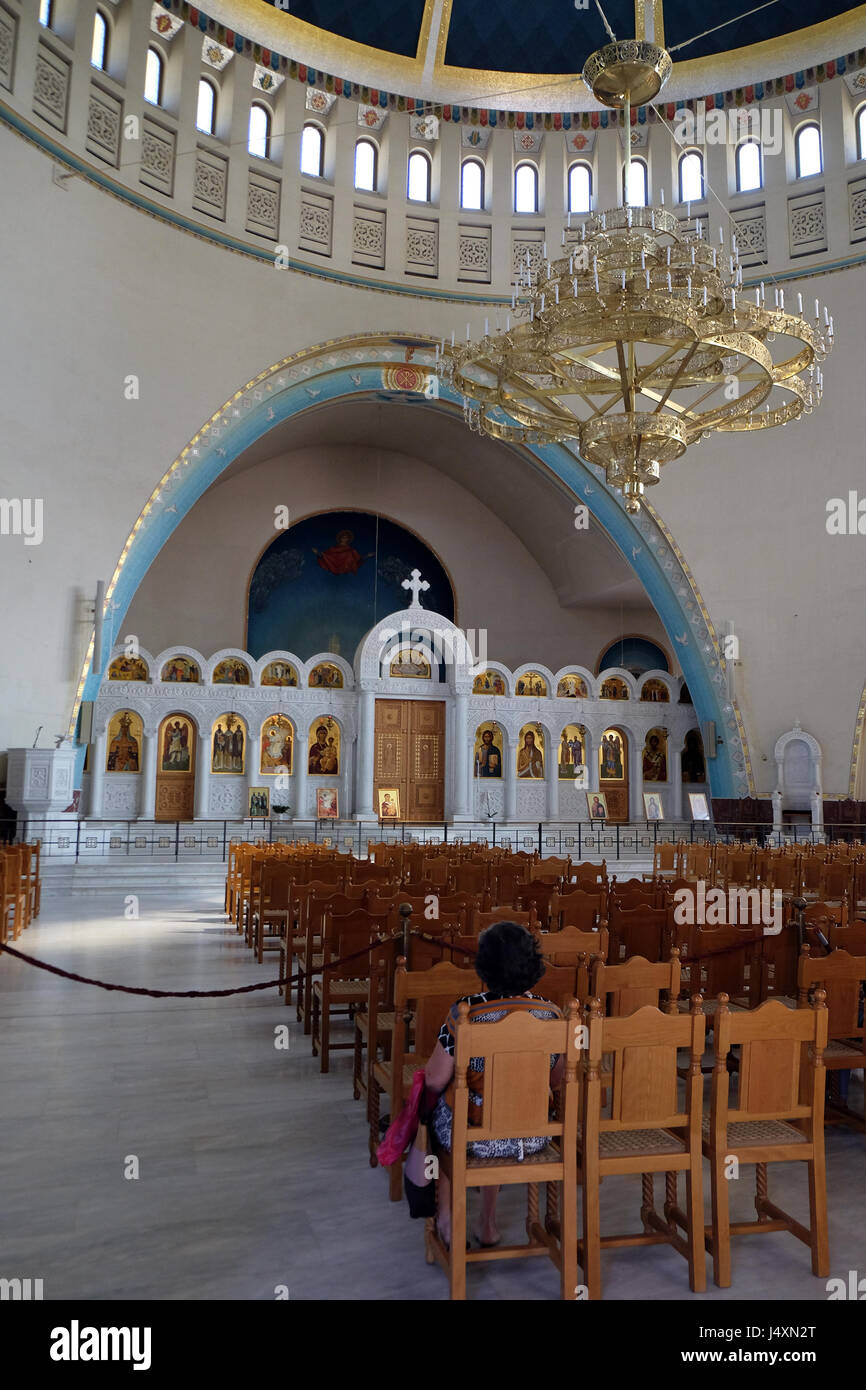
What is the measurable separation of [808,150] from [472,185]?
665cm

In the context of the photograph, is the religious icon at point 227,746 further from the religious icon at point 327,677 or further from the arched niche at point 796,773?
the arched niche at point 796,773

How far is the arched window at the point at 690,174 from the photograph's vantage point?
779 inches

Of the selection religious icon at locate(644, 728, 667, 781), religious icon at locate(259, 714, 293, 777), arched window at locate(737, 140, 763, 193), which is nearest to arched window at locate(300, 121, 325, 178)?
arched window at locate(737, 140, 763, 193)

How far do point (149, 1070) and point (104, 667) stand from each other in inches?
459

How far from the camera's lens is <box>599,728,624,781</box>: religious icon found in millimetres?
21984

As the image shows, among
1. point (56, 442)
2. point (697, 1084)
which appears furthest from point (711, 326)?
point (56, 442)

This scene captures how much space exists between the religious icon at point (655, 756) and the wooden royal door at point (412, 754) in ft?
15.8

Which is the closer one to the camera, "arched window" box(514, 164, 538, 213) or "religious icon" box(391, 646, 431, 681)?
"arched window" box(514, 164, 538, 213)

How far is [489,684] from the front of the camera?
2136 cm

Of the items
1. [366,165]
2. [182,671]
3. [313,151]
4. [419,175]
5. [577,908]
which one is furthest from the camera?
[419,175]

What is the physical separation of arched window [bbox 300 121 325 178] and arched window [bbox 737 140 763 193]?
327 inches

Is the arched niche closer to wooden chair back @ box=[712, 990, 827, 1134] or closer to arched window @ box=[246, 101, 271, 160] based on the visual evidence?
arched window @ box=[246, 101, 271, 160]

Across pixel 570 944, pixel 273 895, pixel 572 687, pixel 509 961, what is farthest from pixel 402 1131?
pixel 572 687

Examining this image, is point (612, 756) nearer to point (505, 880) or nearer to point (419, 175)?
point (419, 175)
